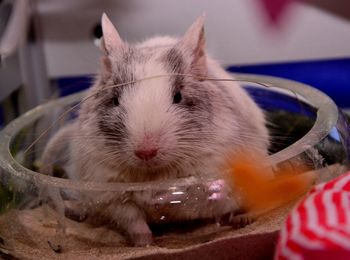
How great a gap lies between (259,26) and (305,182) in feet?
3.59

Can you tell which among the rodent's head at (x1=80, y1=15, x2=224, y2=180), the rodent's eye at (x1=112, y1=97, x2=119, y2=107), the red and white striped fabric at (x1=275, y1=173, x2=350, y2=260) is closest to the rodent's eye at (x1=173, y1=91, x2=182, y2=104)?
the rodent's head at (x1=80, y1=15, x2=224, y2=180)

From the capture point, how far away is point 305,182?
1.04 m

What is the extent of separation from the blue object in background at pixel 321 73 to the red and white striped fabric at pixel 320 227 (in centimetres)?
131

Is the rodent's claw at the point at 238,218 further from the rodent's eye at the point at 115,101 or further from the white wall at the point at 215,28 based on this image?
the white wall at the point at 215,28

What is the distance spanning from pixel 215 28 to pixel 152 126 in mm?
1139

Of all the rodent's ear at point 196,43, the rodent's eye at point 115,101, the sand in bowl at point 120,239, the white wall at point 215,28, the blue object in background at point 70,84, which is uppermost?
the rodent's ear at point 196,43

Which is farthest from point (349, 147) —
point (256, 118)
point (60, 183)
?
point (60, 183)

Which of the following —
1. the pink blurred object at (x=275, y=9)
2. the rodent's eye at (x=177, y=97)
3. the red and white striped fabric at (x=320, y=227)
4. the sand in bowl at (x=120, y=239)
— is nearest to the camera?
the red and white striped fabric at (x=320, y=227)

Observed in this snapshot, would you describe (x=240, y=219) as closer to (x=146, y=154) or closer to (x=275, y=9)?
(x=146, y=154)

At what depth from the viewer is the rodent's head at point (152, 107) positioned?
3.21ft

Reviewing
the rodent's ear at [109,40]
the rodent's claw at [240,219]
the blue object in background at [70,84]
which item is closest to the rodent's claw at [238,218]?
the rodent's claw at [240,219]

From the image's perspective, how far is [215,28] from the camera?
204 cm

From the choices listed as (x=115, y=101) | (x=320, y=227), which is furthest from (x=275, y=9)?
(x=320, y=227)

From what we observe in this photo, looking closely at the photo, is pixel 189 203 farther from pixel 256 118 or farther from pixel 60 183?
pixel 256 118
